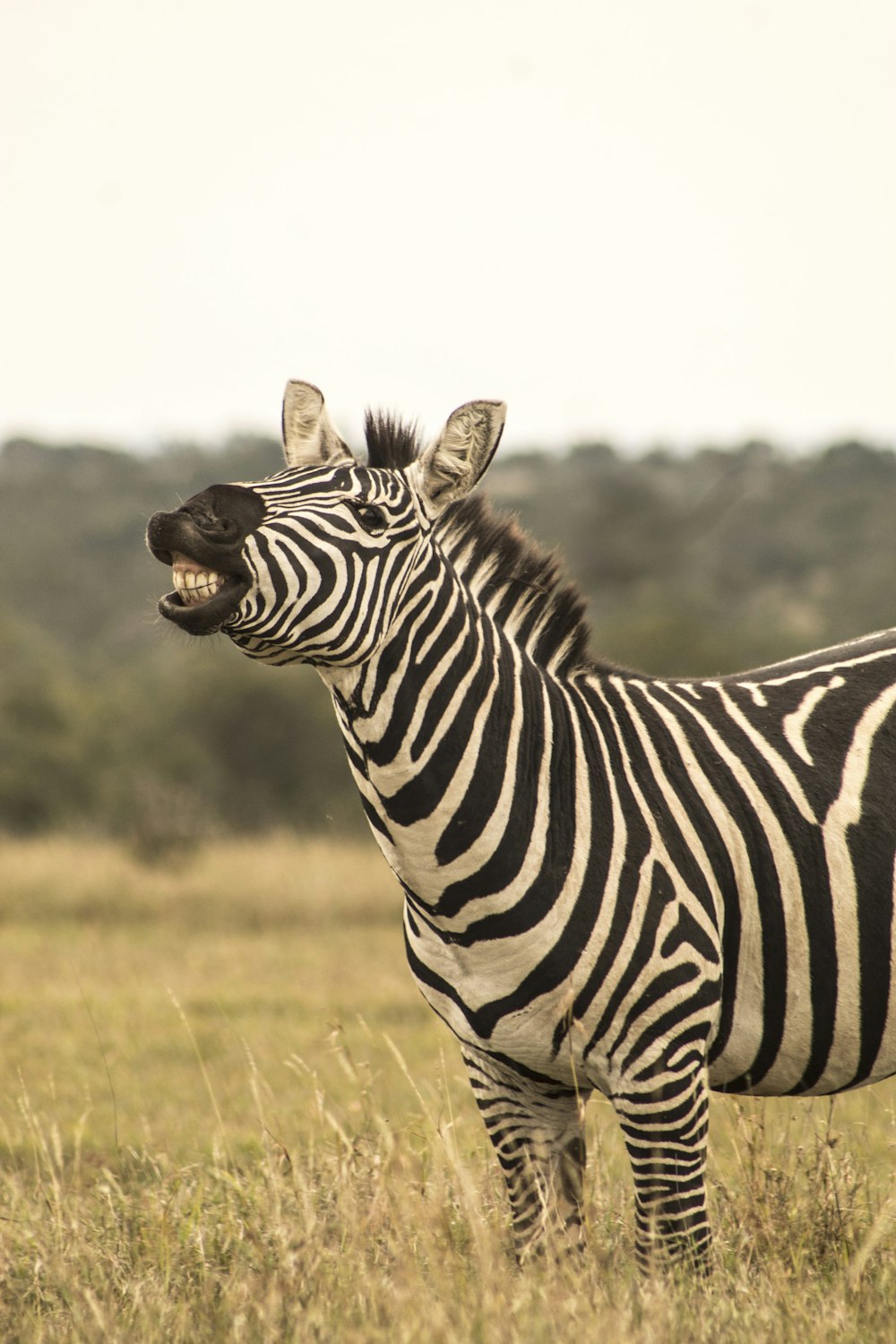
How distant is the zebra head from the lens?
132 inches

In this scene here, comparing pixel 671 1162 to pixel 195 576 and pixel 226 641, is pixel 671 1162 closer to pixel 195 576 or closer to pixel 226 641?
pixel 195 576

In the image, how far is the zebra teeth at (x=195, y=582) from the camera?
3359mm

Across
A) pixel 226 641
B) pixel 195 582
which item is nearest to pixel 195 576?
pixel 195 582

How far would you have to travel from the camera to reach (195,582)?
11.0ft

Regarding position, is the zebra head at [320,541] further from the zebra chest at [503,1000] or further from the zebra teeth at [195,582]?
the zebra chest at [503,1000]

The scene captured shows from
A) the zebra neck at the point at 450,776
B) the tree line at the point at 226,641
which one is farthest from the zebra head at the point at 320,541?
the tree line at the point at 226,641

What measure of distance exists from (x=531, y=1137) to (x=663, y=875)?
928 millimetres

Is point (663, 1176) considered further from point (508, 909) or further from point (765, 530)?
point (765, 530)

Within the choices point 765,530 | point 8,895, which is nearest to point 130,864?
point 8,895

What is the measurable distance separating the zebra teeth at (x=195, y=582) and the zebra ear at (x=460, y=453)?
0.74 m

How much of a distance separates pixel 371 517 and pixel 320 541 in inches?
7.9

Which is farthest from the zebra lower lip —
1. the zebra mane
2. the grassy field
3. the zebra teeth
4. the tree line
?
the grassy field

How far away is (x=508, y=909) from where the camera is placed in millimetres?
3668

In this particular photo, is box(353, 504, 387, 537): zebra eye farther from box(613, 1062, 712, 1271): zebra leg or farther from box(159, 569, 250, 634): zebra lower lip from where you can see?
box(613, 1062, 712, 1271): zebra leg
